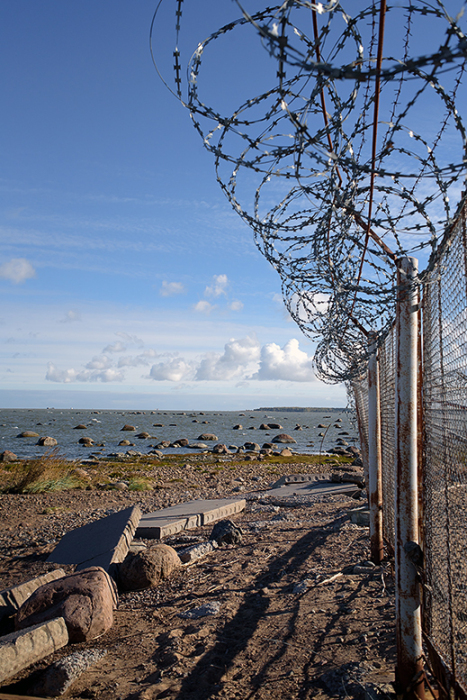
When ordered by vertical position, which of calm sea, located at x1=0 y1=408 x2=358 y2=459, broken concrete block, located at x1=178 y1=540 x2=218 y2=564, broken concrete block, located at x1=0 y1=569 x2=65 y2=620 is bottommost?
calm sea, located at x1=0 y1=408 x2=358 y2=459

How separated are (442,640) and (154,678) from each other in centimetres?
199

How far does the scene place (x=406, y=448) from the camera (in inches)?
114

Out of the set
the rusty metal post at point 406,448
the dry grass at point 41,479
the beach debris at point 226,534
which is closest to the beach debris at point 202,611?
the rusty metal post at point 406,448

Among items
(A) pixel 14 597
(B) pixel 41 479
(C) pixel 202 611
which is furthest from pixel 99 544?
(B) pixel 41 479

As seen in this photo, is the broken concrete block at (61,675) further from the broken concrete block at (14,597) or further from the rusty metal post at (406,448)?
the rusty metal post at (406,448)

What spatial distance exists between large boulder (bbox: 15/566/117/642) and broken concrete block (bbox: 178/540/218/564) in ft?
5.51

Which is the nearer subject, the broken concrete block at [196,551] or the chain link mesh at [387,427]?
the chain link mesh at [387,427]

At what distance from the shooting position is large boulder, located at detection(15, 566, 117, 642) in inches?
160

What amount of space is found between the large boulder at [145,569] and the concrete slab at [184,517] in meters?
1.99

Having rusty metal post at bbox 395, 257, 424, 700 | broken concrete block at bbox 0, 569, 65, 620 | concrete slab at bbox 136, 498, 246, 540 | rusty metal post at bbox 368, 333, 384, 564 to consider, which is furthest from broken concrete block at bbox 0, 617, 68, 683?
concrete slab at bbox 136, 498, 246, 540

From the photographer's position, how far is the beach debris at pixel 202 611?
431 cm

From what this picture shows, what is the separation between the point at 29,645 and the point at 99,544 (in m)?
2.66

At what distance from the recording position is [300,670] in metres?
3.13

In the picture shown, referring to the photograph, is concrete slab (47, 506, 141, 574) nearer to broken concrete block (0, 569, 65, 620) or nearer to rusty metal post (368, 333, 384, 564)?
broken concrete block (0, 569, 65, 620)
